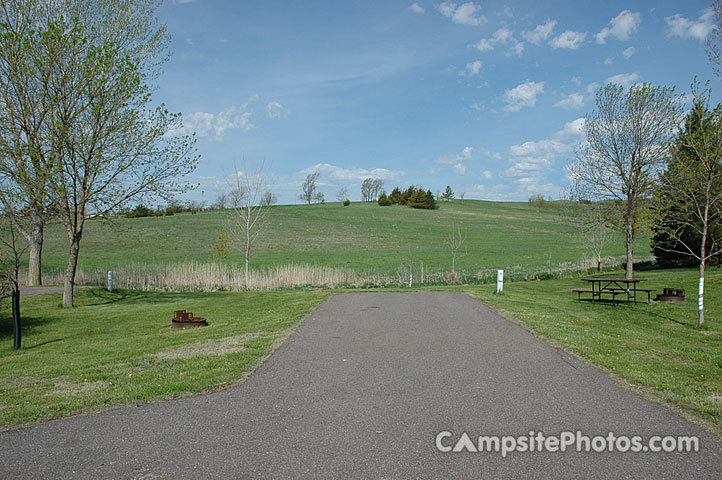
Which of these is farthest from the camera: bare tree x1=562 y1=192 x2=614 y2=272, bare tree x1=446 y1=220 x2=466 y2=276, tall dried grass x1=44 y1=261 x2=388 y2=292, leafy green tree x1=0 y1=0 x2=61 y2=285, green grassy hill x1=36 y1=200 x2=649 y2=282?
green grassy hill x1=36 y1=200 x2=649 y2=282

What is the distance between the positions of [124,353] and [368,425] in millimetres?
5672

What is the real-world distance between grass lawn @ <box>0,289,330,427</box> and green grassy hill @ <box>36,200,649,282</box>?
60.7 feet

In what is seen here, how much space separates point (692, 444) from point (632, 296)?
15728 millimetres

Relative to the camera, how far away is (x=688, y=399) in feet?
17.2

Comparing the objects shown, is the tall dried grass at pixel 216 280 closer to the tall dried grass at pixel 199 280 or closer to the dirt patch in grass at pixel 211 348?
the tall dried grass at pixel 199 280

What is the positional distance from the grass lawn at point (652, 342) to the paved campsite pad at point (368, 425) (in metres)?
0.41

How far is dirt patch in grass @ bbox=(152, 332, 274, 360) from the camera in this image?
783 cm

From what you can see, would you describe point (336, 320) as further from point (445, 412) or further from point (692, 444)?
point (692, 444)

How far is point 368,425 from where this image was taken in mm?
4508

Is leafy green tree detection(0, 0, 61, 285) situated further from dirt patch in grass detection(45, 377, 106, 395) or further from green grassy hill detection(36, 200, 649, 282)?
green grassy hill detection(36, 200, 649, 282)

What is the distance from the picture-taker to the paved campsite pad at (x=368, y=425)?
367 cm

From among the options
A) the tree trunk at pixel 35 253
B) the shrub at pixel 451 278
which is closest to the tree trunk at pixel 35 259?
the tree trunk at pixel 35 253

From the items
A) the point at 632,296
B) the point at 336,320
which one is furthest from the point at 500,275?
the point at 336,320

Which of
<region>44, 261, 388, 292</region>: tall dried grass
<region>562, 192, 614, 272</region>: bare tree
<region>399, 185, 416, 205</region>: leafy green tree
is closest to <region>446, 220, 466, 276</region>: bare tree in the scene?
<region>562, 192, 614, 272</region>: bare tree
